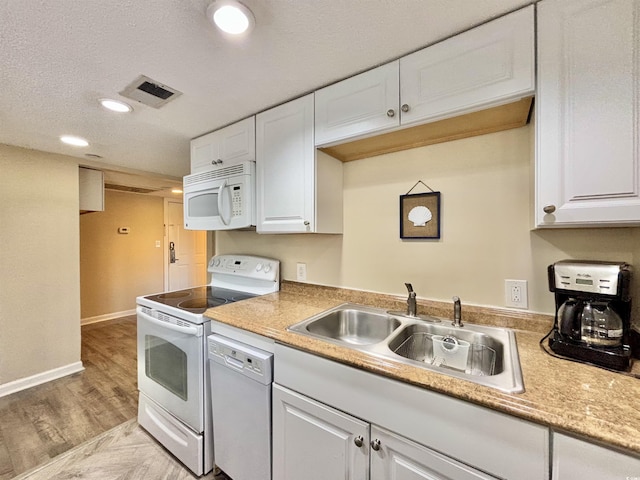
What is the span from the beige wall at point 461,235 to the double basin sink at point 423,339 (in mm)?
194

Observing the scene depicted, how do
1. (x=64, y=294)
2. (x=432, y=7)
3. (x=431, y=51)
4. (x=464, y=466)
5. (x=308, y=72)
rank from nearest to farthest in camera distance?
(x=464, y=466) → (x=432, y=7) → (x=431, y=51) → (x=308, y=72) → (x=64, y=294)

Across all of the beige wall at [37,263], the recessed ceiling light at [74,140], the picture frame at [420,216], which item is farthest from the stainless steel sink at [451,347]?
the beige wall at [37,263]

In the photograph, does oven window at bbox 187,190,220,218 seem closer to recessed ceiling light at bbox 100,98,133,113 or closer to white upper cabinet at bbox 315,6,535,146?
recessed ceiling light at bbox 100,98,133,113

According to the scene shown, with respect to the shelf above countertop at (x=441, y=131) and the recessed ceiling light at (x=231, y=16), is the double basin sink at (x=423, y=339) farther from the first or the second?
the recessed ceiling light at (x=231, y=16)

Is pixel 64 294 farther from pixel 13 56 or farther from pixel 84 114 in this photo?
pixel 13 56

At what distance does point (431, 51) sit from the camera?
3.68 feet

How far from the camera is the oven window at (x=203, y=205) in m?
1.91

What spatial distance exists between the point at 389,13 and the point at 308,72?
46 cm

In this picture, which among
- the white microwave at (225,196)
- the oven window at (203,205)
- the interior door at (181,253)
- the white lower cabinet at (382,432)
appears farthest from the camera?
the interior door at (181,253)

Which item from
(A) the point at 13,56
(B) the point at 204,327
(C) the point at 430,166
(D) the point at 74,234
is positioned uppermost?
(A) the point at 13,56

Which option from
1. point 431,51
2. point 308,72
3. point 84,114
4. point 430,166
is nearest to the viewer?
point 431,51

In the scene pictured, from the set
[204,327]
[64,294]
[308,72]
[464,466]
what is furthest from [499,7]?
[64,294]

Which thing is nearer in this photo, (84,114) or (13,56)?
(13,56)

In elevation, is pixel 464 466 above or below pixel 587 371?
below
